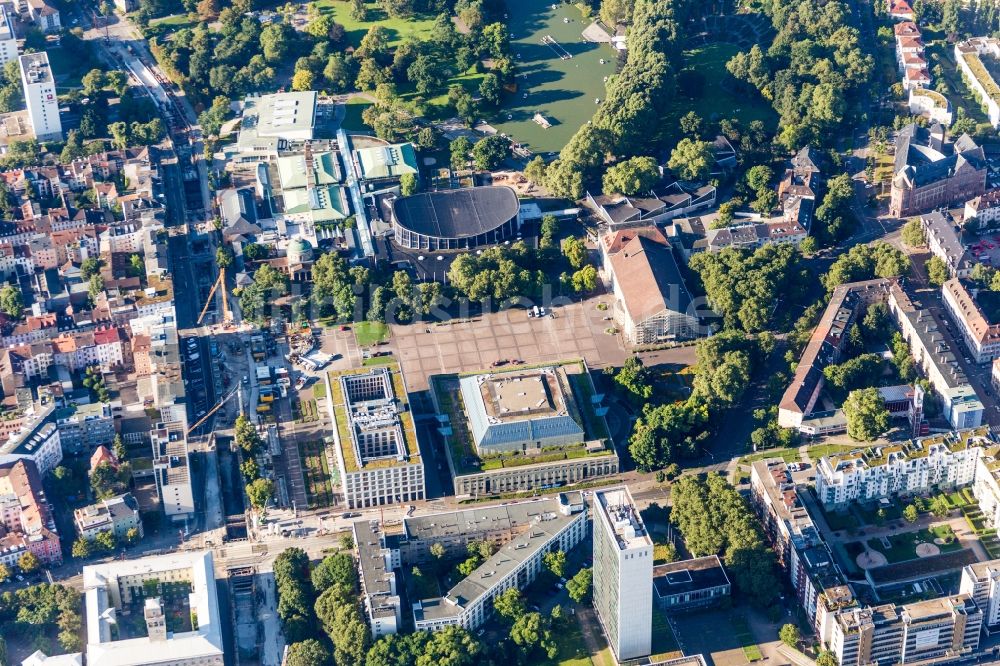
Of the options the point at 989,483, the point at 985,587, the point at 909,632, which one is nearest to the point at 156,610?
the point at 909,632

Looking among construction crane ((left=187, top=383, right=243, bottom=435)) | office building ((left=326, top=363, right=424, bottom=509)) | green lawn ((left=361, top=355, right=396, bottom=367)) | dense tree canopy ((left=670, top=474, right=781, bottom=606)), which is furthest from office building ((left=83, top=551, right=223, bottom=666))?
dense tree canopy ((left=670, top=474, right=781, bottom=606))

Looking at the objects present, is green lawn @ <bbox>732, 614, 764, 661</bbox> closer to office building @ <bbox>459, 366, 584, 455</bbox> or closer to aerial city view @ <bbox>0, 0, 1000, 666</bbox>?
aerial city view @ <bbox>0, 0, 1000, 666</bbox>

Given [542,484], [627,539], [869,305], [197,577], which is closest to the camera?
[627,539]

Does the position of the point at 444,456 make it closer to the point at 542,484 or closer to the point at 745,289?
the point at 542,484

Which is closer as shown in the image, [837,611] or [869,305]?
[837,611]

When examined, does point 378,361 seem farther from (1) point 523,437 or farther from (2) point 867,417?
(2) point 867,417

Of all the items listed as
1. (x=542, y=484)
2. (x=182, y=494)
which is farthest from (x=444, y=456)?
(x=182, y=494)

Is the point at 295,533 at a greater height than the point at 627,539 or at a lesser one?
lesser
